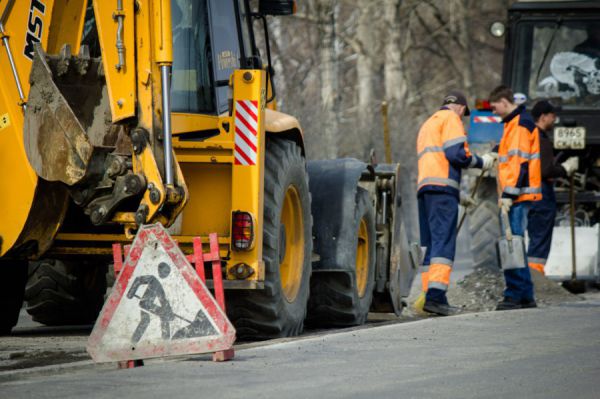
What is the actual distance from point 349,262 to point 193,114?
204 centimetres

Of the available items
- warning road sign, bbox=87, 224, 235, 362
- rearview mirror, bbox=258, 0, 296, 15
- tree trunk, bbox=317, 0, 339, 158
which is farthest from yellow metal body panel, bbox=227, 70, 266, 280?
tree trunk, bbox=317, 0, 339, 158

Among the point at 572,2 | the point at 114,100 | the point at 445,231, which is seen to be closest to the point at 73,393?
the point at 114,100

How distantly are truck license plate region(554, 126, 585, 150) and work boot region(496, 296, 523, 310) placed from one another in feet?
11.9

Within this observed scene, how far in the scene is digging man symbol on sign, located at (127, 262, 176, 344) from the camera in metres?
8.16

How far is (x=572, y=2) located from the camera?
17.6 metres

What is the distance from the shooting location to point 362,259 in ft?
40.1

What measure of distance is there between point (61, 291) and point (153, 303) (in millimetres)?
4087

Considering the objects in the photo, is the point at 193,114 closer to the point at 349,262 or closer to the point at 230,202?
the point at 230,202

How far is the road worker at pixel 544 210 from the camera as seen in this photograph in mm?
14859

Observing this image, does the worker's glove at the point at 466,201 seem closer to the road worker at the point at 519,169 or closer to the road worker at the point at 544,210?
the road worker at the point at 544,210

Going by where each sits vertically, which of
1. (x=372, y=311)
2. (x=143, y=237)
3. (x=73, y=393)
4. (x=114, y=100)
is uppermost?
(x=114, y=100)

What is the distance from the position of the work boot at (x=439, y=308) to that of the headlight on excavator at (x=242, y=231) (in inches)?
129

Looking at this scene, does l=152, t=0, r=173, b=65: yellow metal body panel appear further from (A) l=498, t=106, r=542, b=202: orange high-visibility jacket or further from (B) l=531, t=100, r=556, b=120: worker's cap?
(B) l=531, t=100, r=556, b=120: worker's cap

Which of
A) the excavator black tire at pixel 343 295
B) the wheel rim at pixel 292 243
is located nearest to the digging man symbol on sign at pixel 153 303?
the wheel rim at pixel 292 243
